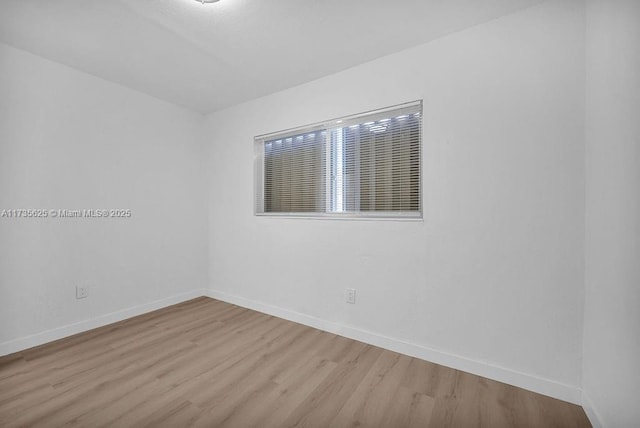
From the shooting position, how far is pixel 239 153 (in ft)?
11.0

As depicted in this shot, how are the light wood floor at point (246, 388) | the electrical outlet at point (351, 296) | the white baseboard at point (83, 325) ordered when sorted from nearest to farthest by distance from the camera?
1. the light wood floor at point (246, 388)
2. the white baseboard at point (83, 325)
3. the electrical outlet at point (351, 296)

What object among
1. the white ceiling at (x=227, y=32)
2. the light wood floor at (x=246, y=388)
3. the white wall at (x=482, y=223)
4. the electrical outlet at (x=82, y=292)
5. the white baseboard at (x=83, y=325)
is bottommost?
the light wood floor at (x=246, y=388)

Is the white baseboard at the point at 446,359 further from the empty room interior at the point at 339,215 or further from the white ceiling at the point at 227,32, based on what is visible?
the white ceiling at the point at 227,32

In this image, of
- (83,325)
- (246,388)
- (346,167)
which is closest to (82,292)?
(83,325)

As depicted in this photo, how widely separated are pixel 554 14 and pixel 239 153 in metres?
3.05

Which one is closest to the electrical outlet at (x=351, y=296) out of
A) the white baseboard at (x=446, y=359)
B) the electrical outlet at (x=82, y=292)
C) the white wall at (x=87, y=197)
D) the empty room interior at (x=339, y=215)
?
the empty room interior at (x=339, y=215)

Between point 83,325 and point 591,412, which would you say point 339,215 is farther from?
point 83,325

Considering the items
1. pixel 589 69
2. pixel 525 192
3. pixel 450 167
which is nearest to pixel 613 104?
pixel 589 69


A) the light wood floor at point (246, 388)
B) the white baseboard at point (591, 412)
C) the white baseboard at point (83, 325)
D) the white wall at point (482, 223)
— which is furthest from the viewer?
the white baseboard at point (83, 325)

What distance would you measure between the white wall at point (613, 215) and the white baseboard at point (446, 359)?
0.45ft

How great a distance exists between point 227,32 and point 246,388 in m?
2.54

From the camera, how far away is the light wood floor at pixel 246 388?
1497mm

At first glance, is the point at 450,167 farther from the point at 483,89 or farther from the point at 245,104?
the point at 245,104

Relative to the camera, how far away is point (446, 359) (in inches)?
79.6
